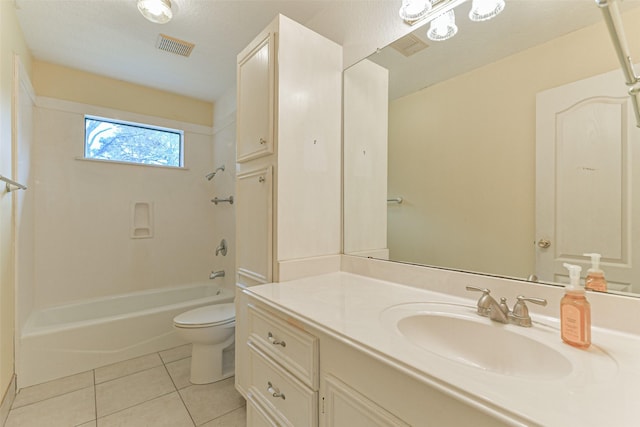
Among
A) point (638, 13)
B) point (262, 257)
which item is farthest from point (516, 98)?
point (262, 257)

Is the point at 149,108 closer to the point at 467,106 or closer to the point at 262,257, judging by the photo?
the point at 262,257

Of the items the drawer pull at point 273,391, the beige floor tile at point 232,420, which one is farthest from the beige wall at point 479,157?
the beige floor tile at point 232,420

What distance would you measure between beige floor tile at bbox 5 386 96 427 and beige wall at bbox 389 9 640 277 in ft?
6.41

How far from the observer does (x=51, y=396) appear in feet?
5.64

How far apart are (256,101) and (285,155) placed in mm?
375

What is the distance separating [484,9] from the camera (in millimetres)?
1088

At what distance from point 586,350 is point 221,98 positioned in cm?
332

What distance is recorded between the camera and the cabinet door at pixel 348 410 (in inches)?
25.3

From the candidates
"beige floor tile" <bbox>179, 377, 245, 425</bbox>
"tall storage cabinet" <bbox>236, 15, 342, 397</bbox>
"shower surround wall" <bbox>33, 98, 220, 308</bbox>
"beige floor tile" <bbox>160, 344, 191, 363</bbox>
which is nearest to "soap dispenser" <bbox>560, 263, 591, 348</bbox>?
"tall storage cabinet" <bbox>236, 15, 342, 397</bbox>

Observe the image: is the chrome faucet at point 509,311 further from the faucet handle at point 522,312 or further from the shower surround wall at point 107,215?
the shower surround wall at point 107,215

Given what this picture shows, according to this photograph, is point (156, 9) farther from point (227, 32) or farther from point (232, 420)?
point (232, 420)

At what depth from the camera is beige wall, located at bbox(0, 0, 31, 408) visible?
1.54 meters

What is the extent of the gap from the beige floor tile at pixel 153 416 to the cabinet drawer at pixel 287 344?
877mm

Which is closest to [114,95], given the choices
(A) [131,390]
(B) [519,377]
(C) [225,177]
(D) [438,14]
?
(C) [225,177]
